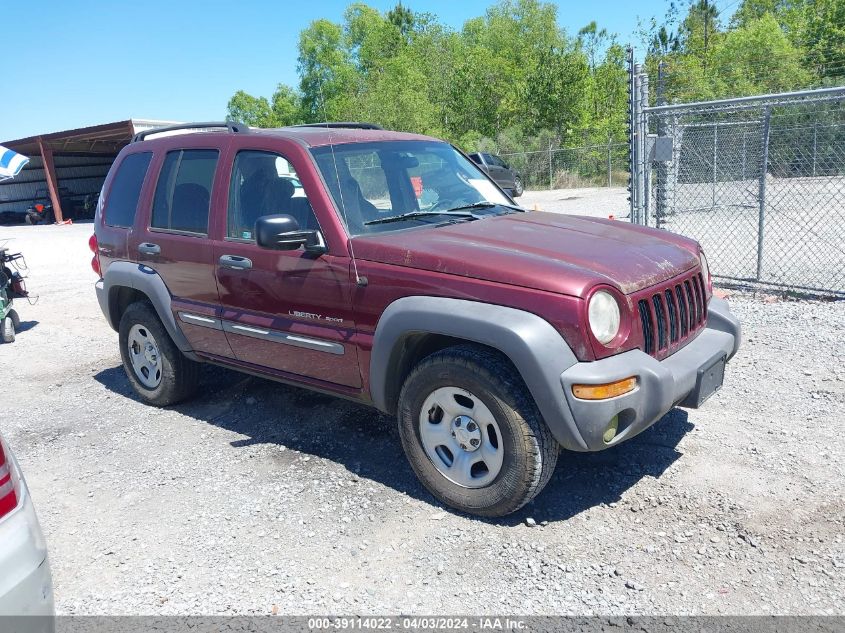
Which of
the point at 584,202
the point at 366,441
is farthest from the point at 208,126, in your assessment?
the point at 584,202

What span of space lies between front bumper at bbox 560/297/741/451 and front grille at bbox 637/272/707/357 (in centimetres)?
11

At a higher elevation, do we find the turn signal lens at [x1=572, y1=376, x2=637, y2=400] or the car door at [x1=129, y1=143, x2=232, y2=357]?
the car door at [x1=129, y1=143, x2=232, y2=357]

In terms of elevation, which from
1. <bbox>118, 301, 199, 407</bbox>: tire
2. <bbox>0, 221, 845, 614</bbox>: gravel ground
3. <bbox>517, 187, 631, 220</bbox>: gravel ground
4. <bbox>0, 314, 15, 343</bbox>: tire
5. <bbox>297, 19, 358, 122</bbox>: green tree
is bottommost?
<bbox>517, 187, 631, 220</bbox>: gravel ground

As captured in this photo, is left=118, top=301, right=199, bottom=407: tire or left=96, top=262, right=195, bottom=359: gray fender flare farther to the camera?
left=118, top=301, right=199, bottom=407: tire

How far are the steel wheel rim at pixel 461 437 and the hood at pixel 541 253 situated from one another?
652 millimetres

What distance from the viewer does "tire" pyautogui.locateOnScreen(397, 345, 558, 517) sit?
11.2 feet

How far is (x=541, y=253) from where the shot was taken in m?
3.61

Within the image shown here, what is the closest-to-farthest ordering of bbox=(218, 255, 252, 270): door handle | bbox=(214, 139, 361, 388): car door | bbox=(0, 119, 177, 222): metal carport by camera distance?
1. bbox=(214, 139, 361, 388): car door
2. bbox=(218, 255, 252, 270): door handle
3. bbox=(0, 119, 177, 222): metal carport

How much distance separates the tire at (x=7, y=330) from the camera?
8.40m

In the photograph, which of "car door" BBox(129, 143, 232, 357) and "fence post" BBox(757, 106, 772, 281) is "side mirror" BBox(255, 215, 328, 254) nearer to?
"car door" BBox(129, 143, 232, 357)

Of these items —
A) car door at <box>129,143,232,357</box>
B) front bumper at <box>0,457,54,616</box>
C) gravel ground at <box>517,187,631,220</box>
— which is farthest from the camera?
gravel ground at <box>517,187,631,220</box>

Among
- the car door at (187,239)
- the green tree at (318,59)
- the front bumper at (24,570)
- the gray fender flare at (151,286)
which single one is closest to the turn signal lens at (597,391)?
the front bumper at (24,570)

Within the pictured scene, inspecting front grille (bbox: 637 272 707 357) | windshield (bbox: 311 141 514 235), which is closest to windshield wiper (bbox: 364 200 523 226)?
windshield (bbox: 311 141 514 235)

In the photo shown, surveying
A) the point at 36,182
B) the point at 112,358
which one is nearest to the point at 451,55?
the point at 36,182
